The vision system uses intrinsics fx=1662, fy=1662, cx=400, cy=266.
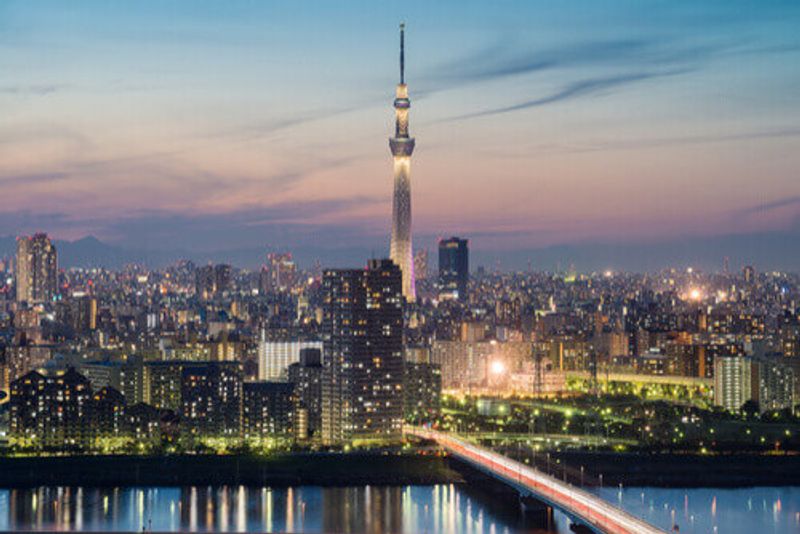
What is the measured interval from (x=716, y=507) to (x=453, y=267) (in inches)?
2247

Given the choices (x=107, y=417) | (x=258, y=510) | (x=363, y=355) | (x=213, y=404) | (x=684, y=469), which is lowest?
(x=258, y=510)

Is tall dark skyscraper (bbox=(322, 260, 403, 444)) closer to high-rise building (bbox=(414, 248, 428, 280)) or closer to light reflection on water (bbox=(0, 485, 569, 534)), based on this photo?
light reflection on water (bbox=(0, 485, 569, 534))

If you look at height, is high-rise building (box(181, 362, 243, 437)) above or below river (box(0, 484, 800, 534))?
above

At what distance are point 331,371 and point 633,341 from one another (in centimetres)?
2499

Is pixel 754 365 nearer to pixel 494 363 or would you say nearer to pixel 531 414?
pixel 531 414

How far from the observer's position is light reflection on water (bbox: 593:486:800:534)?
21.6 metres

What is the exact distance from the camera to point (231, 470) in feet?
89.5

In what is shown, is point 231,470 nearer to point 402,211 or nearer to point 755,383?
point 755,383

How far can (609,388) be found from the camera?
45.1m

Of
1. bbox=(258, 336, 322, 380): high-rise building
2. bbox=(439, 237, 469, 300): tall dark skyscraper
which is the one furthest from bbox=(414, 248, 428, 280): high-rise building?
bbox=(258, 336, 322, 380): high-rise building

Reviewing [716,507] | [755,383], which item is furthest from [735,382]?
[716,507]

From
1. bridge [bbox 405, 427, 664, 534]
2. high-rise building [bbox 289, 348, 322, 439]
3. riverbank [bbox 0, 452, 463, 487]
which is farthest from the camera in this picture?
high-rise building [bbox 289, 348, 322, 439]

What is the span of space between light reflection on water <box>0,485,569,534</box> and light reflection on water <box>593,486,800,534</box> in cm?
162

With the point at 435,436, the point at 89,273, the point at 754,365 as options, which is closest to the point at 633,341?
the point at 754,365
